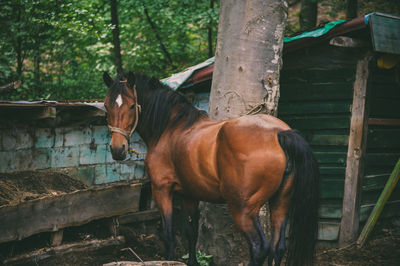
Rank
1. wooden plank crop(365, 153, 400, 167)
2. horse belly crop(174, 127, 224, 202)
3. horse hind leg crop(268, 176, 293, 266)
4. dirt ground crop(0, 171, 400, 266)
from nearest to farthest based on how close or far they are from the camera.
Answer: horse hind leg crop(268, 176, 293, 266) < horse belly crop(174, 127, 224, 202) < dirt ground crop(0, 171, 400, 266) < wooden plank crop(365, 153, 400, 167)

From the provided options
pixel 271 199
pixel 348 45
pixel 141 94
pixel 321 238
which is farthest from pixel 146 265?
pixel 348 45

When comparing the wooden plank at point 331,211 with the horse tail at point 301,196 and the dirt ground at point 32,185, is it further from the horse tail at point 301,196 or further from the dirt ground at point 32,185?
the dirt ground at point 32,185

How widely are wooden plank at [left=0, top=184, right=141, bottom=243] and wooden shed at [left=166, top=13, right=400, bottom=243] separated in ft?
6.52

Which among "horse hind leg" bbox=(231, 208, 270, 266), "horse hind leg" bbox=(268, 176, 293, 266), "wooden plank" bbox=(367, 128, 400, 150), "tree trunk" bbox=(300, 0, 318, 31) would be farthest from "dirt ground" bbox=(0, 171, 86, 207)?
"tree trunk" bbox=(300, 0, 318, 31)

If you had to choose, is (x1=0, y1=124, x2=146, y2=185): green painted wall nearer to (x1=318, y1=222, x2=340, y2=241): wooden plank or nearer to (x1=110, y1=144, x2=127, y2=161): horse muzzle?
(x1=110, y1=144, x2=127, y2=161): horse muzzle

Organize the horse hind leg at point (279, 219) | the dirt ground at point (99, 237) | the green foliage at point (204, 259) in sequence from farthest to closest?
the dirt ground at point (99, 237), the green foliage at point (204, 259), the horse hind leg at point (279, 219)

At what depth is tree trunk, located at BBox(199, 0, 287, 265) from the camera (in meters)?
3.72

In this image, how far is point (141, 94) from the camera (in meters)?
3.70

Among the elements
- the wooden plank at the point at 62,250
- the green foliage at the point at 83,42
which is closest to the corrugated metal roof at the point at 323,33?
the wooden plank at the point at 62,250

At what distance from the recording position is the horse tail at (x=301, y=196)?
2.76m

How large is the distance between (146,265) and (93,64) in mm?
7936

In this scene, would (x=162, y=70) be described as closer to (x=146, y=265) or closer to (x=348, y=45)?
(x=348, y=45)

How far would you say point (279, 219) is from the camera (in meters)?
2.92

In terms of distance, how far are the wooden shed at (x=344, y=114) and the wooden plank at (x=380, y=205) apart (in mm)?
127
